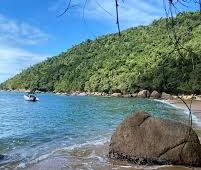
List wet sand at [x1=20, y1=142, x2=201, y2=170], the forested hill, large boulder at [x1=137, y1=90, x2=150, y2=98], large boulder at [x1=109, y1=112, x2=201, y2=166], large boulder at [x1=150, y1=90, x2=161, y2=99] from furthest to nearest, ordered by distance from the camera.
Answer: the forested hill
large boulder at [x1=137, y1=90, x2=150, y2=98]
large boulder at [x1=150, y1=90, x2=161, y2=99]
wet sand at [x1=20, y1=142, x2=201, y2=170]
large boulder at [x1=109, y1=112, x2=201, y2=166]

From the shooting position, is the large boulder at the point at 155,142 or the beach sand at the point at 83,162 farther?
the beach sand at the point at 83,162

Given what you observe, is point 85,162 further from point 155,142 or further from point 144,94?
point 144,94

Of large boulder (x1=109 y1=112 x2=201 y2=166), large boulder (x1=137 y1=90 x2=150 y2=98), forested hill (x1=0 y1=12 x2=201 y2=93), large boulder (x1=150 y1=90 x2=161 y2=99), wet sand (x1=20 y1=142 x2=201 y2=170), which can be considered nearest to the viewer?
large boulder (x1=109 y1=112 x2=201 y2=166)

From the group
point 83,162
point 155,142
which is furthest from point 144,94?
point 155,142

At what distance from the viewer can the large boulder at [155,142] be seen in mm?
14555

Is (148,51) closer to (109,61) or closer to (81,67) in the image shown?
(109,61)

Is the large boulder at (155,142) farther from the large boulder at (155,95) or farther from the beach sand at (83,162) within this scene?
the large boulder at (155,95)

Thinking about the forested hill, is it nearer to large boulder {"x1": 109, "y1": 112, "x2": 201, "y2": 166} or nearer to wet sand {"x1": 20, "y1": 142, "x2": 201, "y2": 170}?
wet sand {"x1": 20, "y1": 142, "x2": 201, "y2": 170}

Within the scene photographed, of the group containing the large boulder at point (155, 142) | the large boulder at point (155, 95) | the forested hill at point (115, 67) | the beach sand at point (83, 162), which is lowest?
the beach sand at point (83, 162)

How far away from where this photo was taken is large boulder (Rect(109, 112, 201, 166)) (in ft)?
47.8

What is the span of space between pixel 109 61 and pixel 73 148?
4983 inches

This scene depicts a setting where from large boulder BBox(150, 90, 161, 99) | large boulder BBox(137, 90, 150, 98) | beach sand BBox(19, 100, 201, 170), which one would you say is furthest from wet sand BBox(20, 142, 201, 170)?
large boulder BBox(137, 90, 150, 98)

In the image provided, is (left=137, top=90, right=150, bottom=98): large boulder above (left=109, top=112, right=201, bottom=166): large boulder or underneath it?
above

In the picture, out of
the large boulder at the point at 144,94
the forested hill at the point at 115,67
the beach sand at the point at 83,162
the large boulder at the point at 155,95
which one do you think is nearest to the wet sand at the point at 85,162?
the beach sand at the point at 83,162
